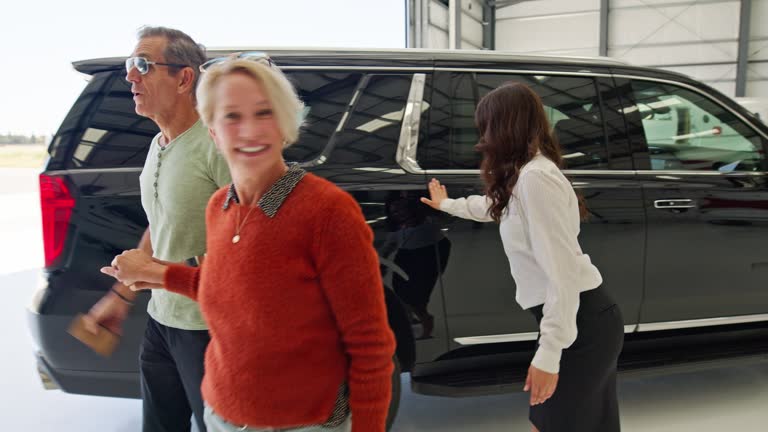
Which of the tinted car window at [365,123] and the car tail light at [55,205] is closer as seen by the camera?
the car tail light at [55,205]

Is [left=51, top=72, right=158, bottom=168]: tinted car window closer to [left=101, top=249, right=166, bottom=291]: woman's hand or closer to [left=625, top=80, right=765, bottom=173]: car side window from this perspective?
[left=101, top=249, right=166, bottom=291]: woman's hand

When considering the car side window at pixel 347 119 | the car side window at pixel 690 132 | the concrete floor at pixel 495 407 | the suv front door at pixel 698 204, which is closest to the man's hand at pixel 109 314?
the car side window at pixel 347 119

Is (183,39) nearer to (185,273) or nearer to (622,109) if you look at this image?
(185,273)

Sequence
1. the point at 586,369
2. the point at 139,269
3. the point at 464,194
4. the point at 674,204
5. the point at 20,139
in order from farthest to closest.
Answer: the point at 20,139 → the point at 674,204 → the point at 464,194 → the point at 586,369 → the point at 139,269

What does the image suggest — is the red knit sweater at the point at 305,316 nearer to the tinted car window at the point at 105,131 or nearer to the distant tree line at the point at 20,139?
the tinted car window at the point at 105,131

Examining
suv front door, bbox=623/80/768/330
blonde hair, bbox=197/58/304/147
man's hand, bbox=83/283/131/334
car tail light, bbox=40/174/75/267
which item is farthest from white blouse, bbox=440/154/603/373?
car tail light, bbox=40/174/75/267

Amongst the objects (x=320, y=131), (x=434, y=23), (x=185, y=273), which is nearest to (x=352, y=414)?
(x=185, y=273)

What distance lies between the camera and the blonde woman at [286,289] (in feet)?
2.85

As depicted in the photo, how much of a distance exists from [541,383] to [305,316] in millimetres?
797

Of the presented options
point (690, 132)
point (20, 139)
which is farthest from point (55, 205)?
point (20, 139)

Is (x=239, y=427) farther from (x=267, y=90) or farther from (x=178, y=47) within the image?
(x=178, y=47)

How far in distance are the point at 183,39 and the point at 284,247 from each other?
871 millimetres

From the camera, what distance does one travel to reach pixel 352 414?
89 cm

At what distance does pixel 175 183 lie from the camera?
52.6 inches
